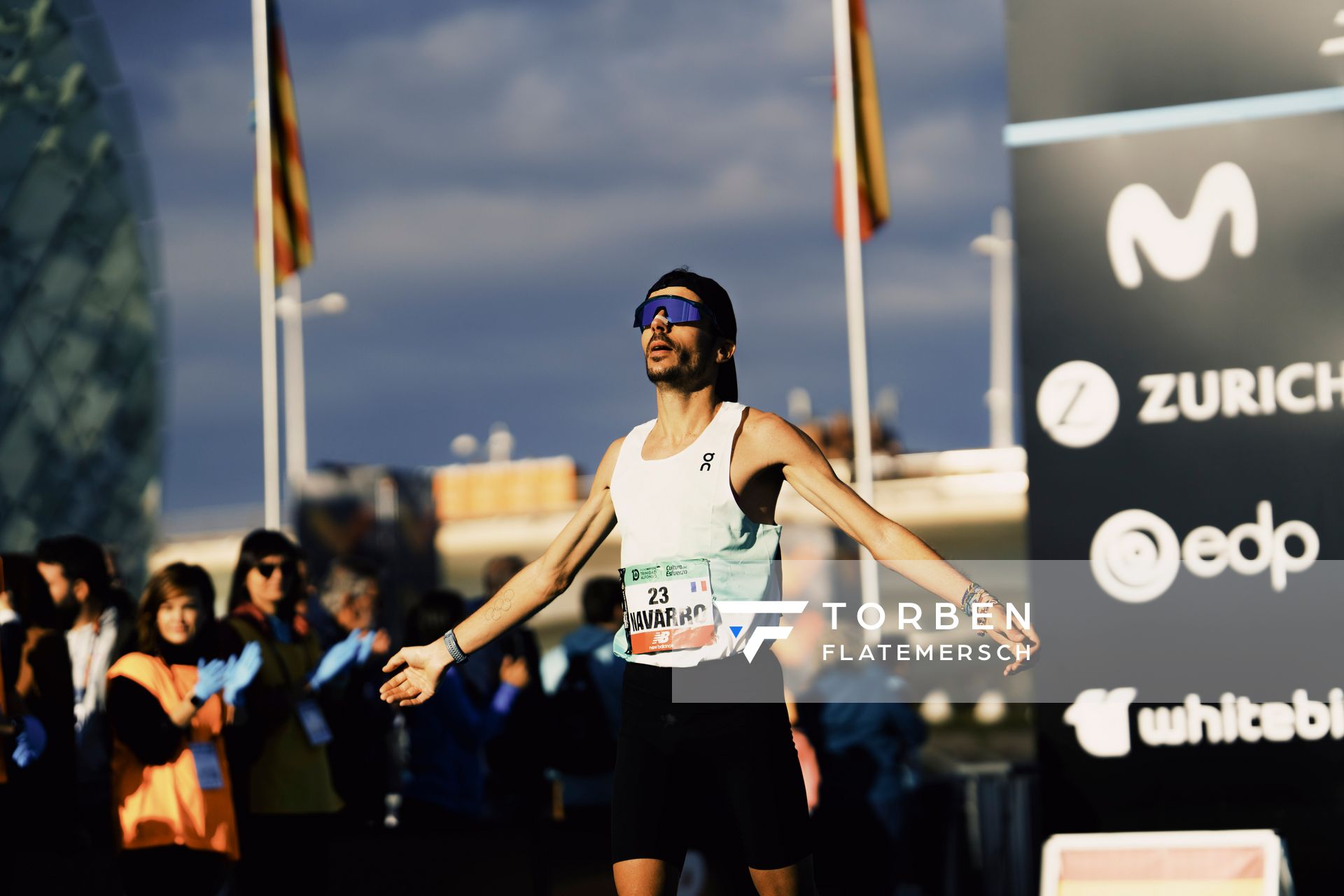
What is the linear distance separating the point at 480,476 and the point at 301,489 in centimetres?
3255

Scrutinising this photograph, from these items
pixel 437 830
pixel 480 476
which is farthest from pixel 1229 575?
pixel 480 476

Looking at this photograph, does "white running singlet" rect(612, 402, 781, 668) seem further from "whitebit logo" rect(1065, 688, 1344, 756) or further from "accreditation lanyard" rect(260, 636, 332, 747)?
"accreditation lanyard" rect(260, 636, 332, 747)

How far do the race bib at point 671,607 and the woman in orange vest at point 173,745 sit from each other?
2.51m

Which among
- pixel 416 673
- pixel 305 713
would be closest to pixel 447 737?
pixel 305 713

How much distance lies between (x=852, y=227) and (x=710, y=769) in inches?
375

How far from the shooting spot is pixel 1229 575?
17.1 ft

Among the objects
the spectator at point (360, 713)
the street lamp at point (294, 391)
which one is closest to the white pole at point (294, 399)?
the street lamp at point (294, 391)

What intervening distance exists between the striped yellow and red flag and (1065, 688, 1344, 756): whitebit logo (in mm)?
12850

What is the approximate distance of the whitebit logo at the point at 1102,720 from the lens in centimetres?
532

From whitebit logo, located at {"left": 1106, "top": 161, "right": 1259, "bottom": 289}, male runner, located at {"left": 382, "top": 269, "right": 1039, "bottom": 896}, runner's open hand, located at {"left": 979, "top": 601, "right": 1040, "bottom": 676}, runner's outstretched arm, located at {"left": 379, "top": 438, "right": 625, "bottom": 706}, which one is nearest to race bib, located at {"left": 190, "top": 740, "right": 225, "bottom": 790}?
runner's outstretched arm, located at {"left": 379, "top": 438, "right": 625, "bottom": 706}

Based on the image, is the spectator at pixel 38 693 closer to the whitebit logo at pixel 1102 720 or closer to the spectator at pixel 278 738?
the spectator at pixel 278 738

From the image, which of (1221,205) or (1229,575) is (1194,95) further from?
(1229,575)

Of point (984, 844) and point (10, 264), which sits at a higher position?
point (10, 264)

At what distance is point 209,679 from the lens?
5973mm
